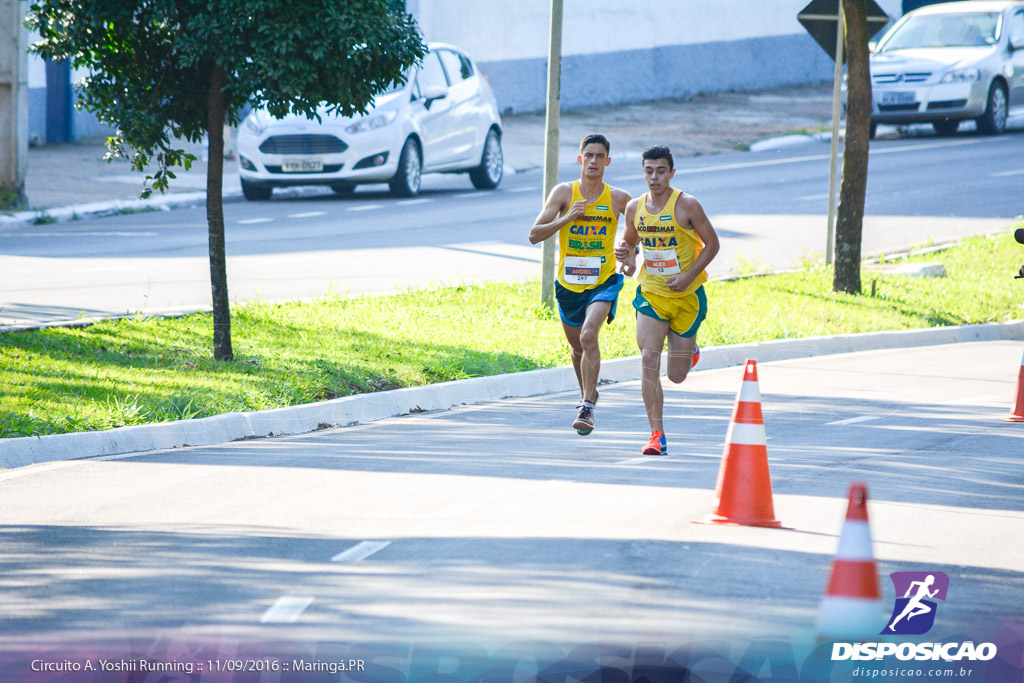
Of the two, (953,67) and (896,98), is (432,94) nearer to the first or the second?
(896,98)

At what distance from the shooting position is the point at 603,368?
12094 mm

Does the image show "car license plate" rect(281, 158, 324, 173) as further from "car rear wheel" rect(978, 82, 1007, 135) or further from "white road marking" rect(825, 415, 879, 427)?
"car rear wheel" rect(978, 82, 1007, 135)

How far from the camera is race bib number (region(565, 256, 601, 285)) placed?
9.23 meters

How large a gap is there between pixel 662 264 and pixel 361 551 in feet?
10.1

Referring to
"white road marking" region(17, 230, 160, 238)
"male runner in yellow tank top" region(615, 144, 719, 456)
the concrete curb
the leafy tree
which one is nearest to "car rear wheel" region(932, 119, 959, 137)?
the concrete curb

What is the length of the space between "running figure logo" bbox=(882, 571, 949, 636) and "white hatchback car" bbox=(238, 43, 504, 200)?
14979mm

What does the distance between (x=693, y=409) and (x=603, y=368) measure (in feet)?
5.16

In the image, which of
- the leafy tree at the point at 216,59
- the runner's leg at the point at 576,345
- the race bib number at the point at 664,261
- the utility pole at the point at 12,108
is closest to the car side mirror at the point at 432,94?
the utility pole at the point at 12,108

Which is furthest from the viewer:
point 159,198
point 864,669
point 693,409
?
point 159,198

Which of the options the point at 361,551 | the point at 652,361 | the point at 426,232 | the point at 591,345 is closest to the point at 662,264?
the point at 652,361

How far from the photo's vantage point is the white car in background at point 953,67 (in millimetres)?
26188

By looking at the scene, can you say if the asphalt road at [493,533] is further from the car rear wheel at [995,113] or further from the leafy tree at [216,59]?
the car rear wheel at [995,113]

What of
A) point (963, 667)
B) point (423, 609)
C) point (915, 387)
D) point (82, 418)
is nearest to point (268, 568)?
point (423, 609)

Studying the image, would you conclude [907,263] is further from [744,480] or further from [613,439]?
[744,480]
